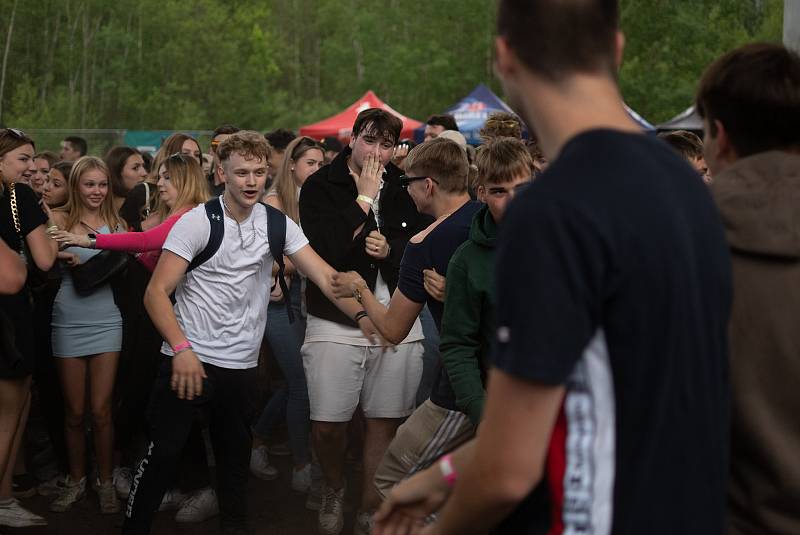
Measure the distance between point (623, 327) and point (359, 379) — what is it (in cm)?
397

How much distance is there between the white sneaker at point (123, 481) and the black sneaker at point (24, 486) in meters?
0.54

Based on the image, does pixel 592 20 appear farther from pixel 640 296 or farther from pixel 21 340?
pixel 21 340

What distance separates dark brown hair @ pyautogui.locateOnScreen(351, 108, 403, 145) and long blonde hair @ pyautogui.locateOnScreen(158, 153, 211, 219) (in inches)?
41.2

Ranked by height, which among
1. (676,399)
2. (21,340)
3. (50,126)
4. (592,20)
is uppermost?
(592,20)

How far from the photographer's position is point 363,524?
543cm

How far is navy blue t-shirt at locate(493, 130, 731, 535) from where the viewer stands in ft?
4.92

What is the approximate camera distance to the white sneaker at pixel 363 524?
5391 millimetres

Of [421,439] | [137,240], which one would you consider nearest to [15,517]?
[137,240]

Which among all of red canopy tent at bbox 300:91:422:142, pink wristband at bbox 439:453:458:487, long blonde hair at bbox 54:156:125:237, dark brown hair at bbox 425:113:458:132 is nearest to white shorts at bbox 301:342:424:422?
long blonde hair at bbox 54:156:125:237

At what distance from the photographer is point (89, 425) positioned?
7.72m

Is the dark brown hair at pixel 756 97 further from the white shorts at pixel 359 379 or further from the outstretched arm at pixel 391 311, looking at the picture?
the white shorts at pixel 359 379

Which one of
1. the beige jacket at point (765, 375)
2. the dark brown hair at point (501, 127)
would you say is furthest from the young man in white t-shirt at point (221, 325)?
the beige jacket at point (765, 375)

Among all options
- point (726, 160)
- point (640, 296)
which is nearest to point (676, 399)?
point (640, 296)

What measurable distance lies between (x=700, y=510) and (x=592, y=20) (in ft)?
2.76
